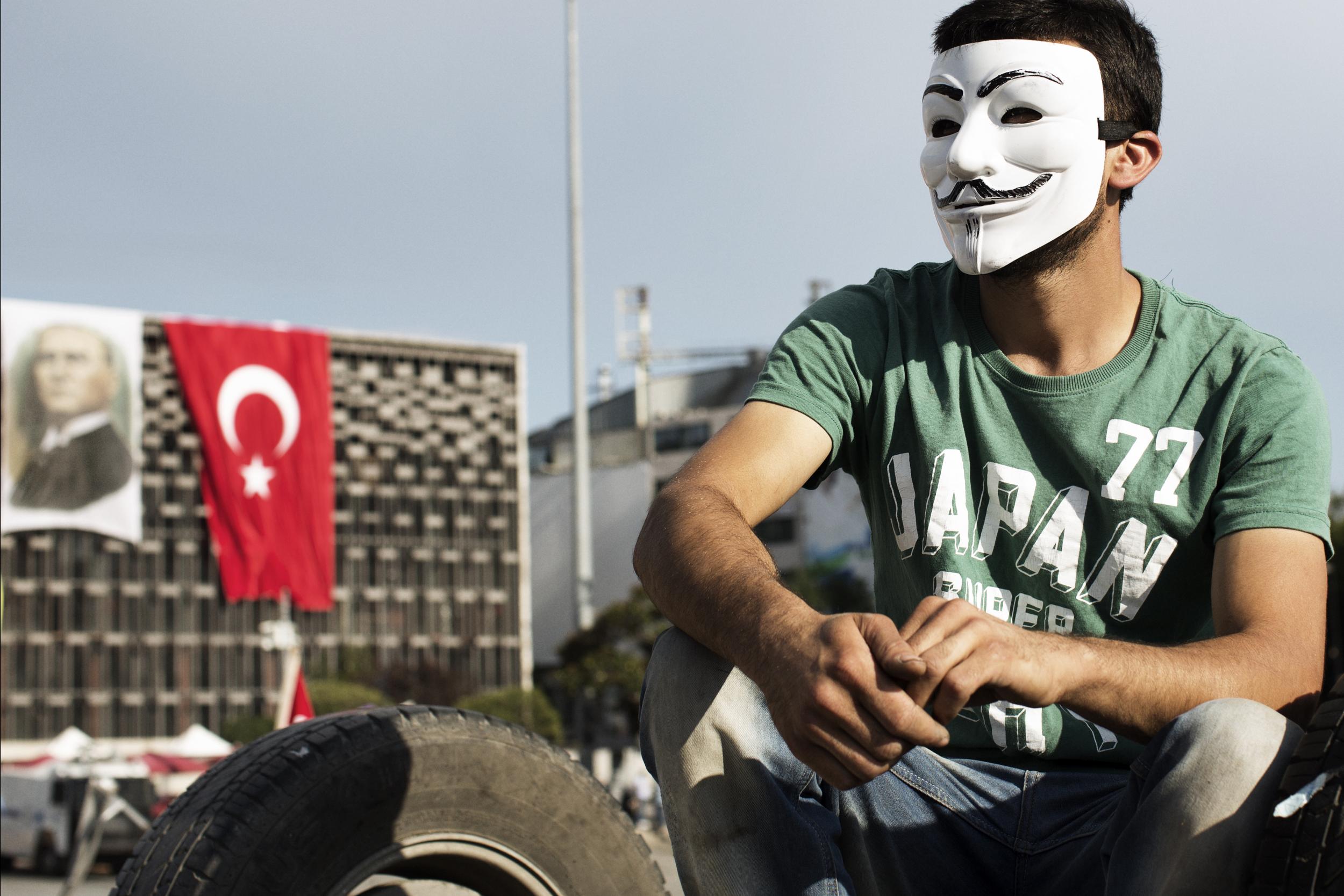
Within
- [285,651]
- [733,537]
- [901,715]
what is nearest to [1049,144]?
[733,537]

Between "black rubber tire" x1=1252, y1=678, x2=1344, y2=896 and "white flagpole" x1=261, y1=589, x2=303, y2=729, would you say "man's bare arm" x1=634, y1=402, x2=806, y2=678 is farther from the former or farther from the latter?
"white flagpole" x1=261, y1=589, x2=303, y2=729

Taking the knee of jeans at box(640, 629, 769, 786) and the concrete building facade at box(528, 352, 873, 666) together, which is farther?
the concrete building facade at box(528, 352, 873, 666)

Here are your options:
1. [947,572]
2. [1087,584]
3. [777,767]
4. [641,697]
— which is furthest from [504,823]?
[1087,584]

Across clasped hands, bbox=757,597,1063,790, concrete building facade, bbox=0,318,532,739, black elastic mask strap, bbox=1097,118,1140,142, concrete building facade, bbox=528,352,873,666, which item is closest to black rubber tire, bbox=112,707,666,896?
clasped hands, bbox=757,597,1063,790

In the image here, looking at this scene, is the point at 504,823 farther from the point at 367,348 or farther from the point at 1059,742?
the point at 367,348

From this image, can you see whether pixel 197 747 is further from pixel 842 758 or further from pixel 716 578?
pixel 842 758

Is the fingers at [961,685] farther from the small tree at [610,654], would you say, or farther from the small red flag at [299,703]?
the small tree at [610,654]

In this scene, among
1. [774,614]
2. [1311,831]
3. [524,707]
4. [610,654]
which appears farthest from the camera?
[524,707]

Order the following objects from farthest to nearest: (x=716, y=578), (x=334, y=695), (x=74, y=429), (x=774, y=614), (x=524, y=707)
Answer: (x=74, y=429), (x=524, y=707), (x=334, y=695), (x=716, y=578), (x=774, y=614)

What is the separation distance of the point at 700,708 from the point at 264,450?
5466cm

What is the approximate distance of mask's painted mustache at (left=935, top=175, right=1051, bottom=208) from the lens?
2371 mm

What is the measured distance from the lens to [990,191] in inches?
93.7

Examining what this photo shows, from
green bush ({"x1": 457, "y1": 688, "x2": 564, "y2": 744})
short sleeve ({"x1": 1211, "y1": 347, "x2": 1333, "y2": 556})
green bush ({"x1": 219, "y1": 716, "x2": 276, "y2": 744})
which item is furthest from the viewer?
green bush ({"x1": 219, "y1": 716, "x2": 276, "y2": 744})

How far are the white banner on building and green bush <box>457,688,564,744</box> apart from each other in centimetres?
1532
